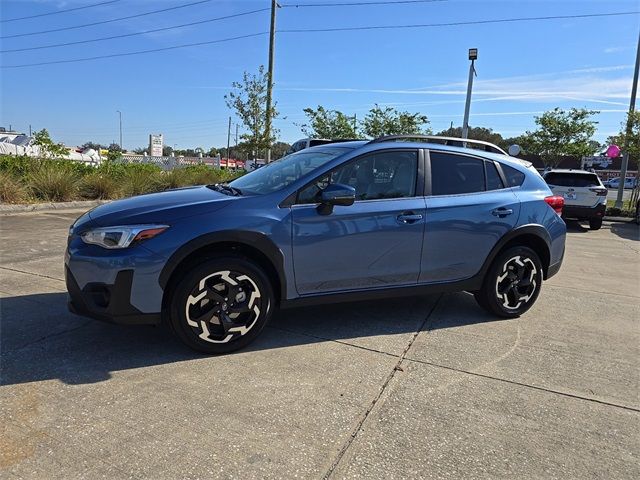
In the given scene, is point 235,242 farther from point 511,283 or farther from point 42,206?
point 42,206

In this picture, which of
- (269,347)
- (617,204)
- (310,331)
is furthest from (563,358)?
(617,204)

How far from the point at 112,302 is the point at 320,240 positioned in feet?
5.11

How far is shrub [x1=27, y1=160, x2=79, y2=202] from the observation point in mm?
11766

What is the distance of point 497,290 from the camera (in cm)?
473

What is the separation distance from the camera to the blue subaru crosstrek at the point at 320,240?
134 inches

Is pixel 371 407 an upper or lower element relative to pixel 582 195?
lower

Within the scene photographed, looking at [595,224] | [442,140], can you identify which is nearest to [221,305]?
[442,140]

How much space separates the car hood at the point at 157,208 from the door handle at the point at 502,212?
2417 millimetres

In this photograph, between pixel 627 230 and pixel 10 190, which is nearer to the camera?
pixel 10 190

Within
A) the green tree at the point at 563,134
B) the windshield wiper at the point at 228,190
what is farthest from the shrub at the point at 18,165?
the green tree at the point at 563,134

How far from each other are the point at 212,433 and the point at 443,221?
Answer: 2634 millimetres

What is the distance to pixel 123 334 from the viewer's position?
3.98 meters

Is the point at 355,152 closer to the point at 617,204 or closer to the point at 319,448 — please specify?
the point at 319,448

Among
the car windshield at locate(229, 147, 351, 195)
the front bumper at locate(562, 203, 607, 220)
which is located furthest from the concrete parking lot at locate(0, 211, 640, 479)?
the front bumper at locate(562, 203, 607, 220)
